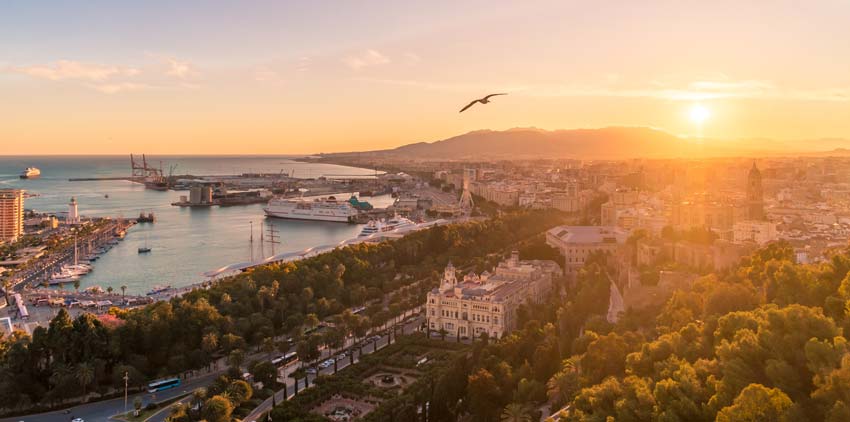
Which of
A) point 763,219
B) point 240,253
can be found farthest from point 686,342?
point 240,253

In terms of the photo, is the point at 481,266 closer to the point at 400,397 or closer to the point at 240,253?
the point at 400,397

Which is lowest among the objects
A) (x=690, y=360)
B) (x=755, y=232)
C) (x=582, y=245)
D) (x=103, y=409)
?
(x=103, y=409)

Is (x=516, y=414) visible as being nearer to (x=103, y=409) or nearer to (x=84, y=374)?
(x=103, y=409)

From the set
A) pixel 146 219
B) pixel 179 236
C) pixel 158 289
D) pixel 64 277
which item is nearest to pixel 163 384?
pixel 158 289

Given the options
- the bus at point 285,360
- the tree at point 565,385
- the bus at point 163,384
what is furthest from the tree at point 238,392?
the tree at point 565,385

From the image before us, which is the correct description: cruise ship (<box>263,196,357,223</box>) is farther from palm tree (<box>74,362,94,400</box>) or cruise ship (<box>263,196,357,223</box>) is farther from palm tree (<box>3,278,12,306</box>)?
palm tree (<box>74,362,94,400</box>)
